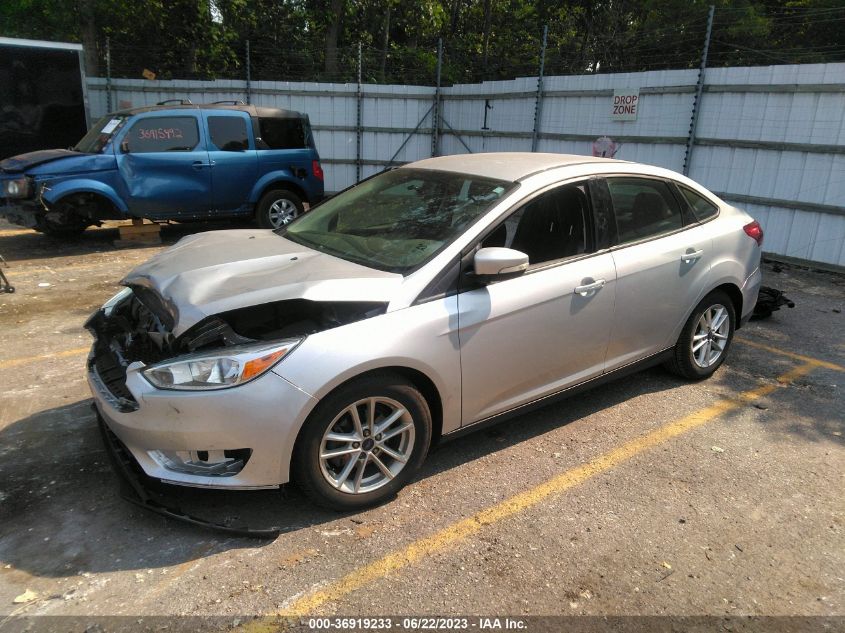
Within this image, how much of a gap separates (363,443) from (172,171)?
289 inches

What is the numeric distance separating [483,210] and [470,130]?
10.6 metres

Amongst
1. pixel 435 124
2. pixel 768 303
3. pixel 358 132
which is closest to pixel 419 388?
pixel 768 303

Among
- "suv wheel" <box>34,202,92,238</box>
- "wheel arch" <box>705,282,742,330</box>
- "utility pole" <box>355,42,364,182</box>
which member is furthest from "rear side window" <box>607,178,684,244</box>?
"utility pole" <box>355,42,364,182</box>

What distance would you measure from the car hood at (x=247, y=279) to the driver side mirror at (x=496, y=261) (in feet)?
1.36

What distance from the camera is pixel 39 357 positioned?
5086mm

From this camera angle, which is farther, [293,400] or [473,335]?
[473,335]

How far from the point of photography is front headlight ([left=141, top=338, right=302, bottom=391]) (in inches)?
111

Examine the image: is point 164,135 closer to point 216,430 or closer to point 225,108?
point 225,108

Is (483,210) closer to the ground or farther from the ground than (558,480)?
farther from the ground

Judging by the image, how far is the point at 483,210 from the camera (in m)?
3.58

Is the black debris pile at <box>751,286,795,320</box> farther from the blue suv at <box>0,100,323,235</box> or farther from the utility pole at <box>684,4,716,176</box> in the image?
the blue suv at <box>0,100,323,235</box>

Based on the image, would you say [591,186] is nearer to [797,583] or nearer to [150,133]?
[797,583]

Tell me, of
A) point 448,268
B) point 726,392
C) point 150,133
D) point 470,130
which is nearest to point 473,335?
point 448,268

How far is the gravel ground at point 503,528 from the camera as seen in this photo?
8.80 ft
